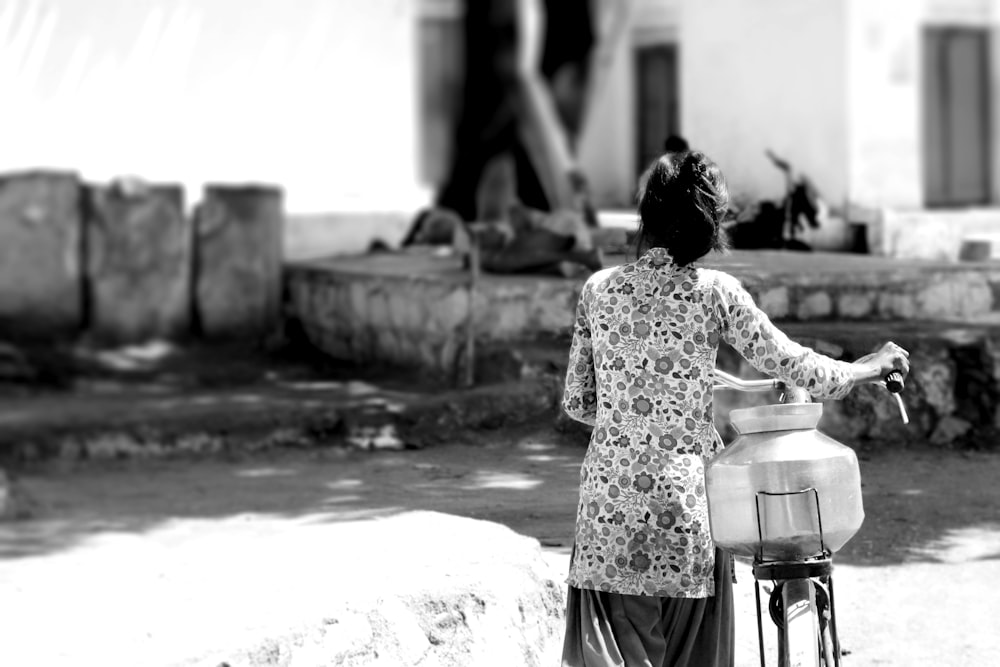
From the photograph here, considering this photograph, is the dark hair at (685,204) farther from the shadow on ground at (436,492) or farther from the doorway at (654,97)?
the doorway at (654,97)

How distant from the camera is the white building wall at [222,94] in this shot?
10234mm

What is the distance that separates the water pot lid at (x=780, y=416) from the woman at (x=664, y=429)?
13 centimetres

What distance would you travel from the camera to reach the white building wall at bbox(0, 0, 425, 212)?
33.6ft

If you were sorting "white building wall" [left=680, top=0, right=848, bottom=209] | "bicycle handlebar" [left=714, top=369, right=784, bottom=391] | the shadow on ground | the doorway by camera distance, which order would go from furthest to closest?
the doorway
"white building wall" [left=680, top=0, right=848, bottom=209]
the shadow on ground
"bicycle handlebar" [left=714, top=369, right=784, bottom=391]

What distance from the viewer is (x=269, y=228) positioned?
9984 mm

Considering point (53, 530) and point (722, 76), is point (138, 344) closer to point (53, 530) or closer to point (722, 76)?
point (53, 530)

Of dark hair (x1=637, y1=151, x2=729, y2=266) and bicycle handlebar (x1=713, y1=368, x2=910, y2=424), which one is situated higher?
dark hair (x1=637, y1=151, x2=729, y2=266)

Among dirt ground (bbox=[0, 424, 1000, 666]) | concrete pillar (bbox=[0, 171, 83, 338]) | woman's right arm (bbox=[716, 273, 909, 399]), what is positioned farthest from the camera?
concrete pillar (bbox=[0, 171, 83, 338])

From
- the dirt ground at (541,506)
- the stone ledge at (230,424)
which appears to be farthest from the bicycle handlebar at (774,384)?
the stone ledge at (230,424)

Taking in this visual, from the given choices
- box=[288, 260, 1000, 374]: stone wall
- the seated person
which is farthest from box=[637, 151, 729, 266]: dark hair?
the seated person


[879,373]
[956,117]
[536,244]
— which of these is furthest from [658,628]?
[956,117]

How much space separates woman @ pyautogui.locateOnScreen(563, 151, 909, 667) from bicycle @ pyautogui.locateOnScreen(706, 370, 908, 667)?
147mm

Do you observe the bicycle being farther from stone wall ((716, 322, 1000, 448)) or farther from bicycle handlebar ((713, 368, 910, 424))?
stone wall ((716, 322, 1000, 448))

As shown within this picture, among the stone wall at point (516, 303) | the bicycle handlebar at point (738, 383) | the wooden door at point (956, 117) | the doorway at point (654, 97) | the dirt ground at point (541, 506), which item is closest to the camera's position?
the bicycle handlebar at point (738, 383)
